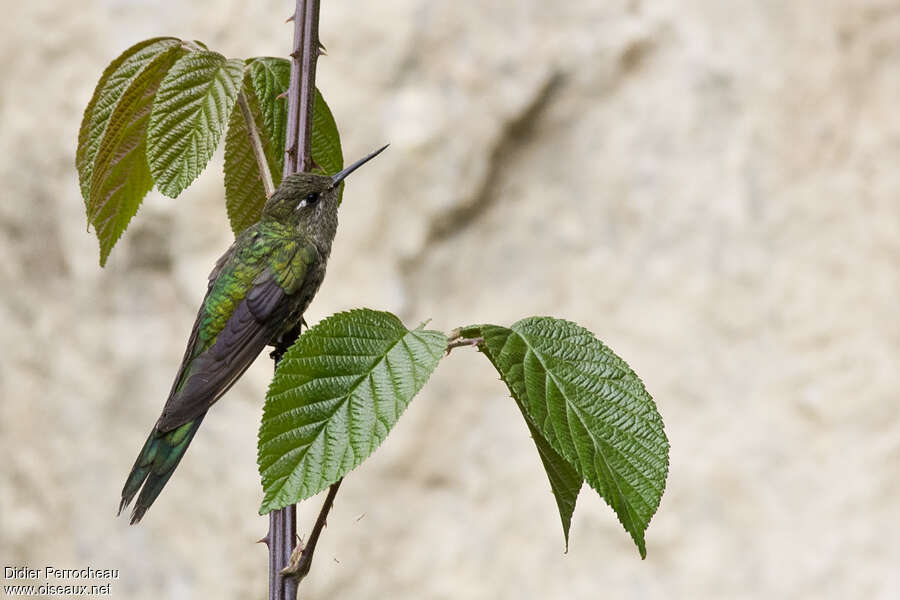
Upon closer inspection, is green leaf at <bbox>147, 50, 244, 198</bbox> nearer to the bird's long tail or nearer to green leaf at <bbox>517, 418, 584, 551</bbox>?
the bird's long tail

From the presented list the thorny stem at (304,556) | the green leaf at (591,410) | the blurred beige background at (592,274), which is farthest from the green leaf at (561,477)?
the blurred beige background at (592,274)

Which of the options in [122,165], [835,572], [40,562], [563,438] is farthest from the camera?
[40,562]

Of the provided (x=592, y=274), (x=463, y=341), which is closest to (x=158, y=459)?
(x=463, y=341)

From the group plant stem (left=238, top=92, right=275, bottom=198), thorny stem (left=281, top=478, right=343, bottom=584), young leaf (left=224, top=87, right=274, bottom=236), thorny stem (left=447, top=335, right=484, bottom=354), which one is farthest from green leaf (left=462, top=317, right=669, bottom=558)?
young leaf (left=224, top=87, right=274, bottom=236)

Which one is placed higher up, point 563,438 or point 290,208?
point 290,208

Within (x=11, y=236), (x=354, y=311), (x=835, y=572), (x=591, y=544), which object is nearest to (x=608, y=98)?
(x=591, y=544)

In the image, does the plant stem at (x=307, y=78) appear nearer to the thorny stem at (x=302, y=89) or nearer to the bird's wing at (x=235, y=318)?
the thorny stem at (x=302, y=89)

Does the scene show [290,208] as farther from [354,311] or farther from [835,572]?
[835,572]
